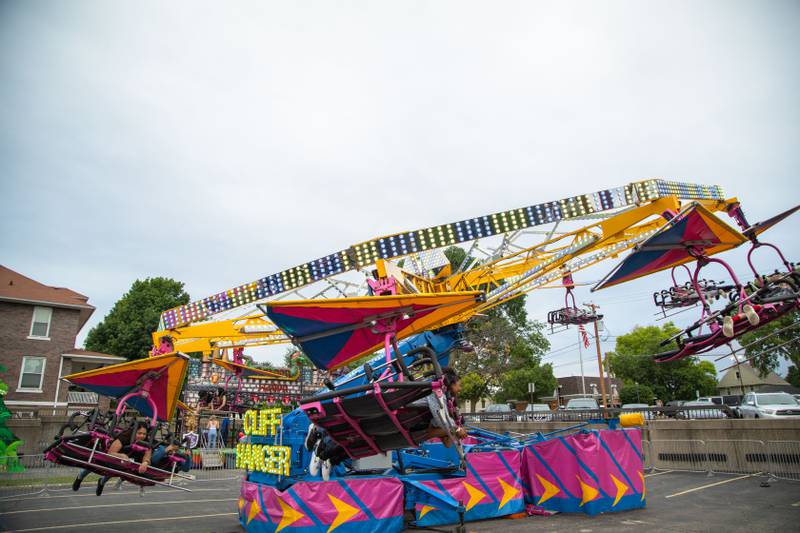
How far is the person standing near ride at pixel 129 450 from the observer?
806 cm

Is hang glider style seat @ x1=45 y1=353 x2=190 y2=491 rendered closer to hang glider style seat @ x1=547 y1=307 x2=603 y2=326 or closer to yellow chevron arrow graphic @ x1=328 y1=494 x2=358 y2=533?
yellow chevron arrow graphic @ x1=328 y1=494 x2=358 y2=533

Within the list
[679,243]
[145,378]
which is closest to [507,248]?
[679,243]

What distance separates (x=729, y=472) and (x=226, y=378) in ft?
78.5

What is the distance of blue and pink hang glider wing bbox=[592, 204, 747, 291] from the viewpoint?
28.5 ft

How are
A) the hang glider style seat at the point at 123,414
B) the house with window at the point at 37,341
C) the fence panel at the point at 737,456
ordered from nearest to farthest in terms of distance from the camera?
the hang glider style seat at the point at 123,414 < the fence panel at the point at 737,456 < the house with window at the point at 37,341

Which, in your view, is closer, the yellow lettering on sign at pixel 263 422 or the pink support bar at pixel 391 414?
the pink support bar at pixel 391 414

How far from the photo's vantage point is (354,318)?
793 centimetres

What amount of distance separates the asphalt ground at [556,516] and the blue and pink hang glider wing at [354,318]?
3.71 m

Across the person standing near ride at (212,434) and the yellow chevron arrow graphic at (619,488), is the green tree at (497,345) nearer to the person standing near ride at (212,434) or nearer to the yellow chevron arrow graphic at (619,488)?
the person standing near ride at (212,434)

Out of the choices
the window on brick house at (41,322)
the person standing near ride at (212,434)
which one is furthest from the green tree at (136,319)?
the person standing near ride at (212,434)

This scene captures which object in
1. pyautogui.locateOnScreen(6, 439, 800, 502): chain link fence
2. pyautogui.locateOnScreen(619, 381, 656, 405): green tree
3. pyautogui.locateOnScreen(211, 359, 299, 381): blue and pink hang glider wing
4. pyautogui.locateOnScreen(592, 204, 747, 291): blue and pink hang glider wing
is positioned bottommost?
pyautogui.locateOnScreen(6, 439, 800, 502): chain link fence

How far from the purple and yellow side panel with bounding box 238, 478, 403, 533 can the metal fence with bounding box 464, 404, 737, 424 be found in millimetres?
10198

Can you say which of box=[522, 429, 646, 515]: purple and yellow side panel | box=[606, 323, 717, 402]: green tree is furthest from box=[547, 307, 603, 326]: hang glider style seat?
box=[606, 323, 717, 402]: green tree

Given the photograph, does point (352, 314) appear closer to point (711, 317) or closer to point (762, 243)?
point (711, 317)
